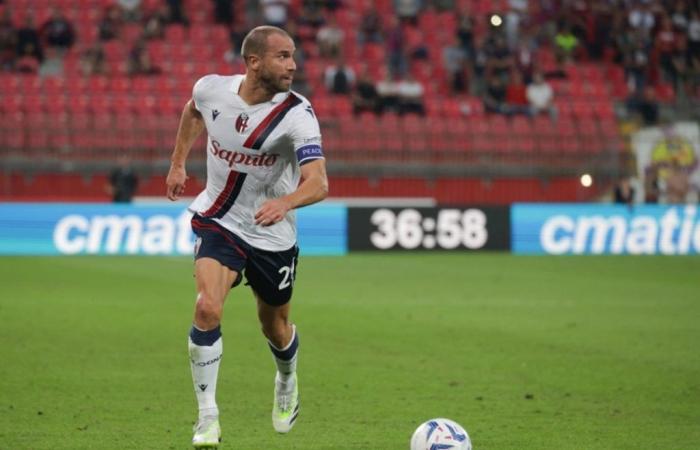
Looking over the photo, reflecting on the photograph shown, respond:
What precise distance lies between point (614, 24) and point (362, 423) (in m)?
25.9

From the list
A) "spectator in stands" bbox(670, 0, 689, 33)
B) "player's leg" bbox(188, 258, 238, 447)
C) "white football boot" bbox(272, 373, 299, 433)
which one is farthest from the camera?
"spectator in stands" bbox(670, 0, 689, 33)

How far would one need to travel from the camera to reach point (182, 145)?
7672 millimetres

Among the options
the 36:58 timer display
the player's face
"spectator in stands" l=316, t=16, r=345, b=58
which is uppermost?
"spectator in stands" l=316, t=16, r=345, b=58

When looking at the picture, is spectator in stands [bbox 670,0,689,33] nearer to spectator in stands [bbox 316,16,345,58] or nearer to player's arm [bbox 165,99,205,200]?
spectator in stands [bbox 316,16,345,58]

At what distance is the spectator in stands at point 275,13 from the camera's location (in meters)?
29.1

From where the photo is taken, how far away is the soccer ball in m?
6.17

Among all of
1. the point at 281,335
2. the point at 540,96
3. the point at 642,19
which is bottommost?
the point at 281,335

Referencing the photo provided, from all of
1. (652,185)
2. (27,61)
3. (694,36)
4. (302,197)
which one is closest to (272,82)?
(302,197)

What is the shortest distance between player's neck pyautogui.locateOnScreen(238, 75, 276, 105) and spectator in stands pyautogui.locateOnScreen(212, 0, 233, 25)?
2262 centimetres

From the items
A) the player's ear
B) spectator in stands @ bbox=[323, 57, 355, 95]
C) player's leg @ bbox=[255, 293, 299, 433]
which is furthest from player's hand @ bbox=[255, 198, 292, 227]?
spectator in stands @ bbox=[323, 57, 355, 95]

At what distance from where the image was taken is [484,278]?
62.4ft

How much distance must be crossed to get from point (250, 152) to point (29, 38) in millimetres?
21751

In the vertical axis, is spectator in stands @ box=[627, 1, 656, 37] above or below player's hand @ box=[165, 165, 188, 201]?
above

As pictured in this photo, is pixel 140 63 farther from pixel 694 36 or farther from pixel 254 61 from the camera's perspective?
pixel 254 61
